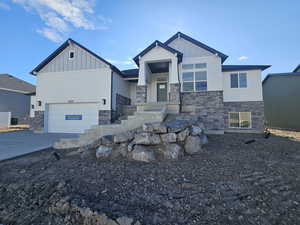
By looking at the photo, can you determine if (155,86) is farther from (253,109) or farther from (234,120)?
(253,109)

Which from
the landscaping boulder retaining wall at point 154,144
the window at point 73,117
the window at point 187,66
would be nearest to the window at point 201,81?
the window at point 187,66

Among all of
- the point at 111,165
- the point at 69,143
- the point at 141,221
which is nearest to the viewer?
the point at 141,221

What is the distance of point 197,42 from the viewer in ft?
34.5

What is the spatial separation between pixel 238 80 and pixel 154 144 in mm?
9515

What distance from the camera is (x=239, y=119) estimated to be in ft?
36.9

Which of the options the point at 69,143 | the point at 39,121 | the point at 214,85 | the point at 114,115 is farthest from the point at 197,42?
the point at 39,121

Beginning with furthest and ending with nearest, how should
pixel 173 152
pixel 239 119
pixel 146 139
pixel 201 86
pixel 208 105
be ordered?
pixel 239 119, pixel 201 86, pixel 208 105, pixel 146 139, pixel 173 152

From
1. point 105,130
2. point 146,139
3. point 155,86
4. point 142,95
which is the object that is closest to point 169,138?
point 146,139

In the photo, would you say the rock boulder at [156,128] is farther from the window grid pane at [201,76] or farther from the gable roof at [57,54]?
the gable roof at [57,54]

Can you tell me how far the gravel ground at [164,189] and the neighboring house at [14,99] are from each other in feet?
65.3

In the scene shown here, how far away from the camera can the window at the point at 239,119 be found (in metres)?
11.0

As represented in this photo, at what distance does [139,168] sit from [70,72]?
10197 mm

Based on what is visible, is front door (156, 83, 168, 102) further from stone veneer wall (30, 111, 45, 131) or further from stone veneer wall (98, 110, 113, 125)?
stone veneer wall (30, 111, 45, 131)

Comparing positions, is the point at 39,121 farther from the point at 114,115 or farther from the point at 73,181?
the point at 73,181
